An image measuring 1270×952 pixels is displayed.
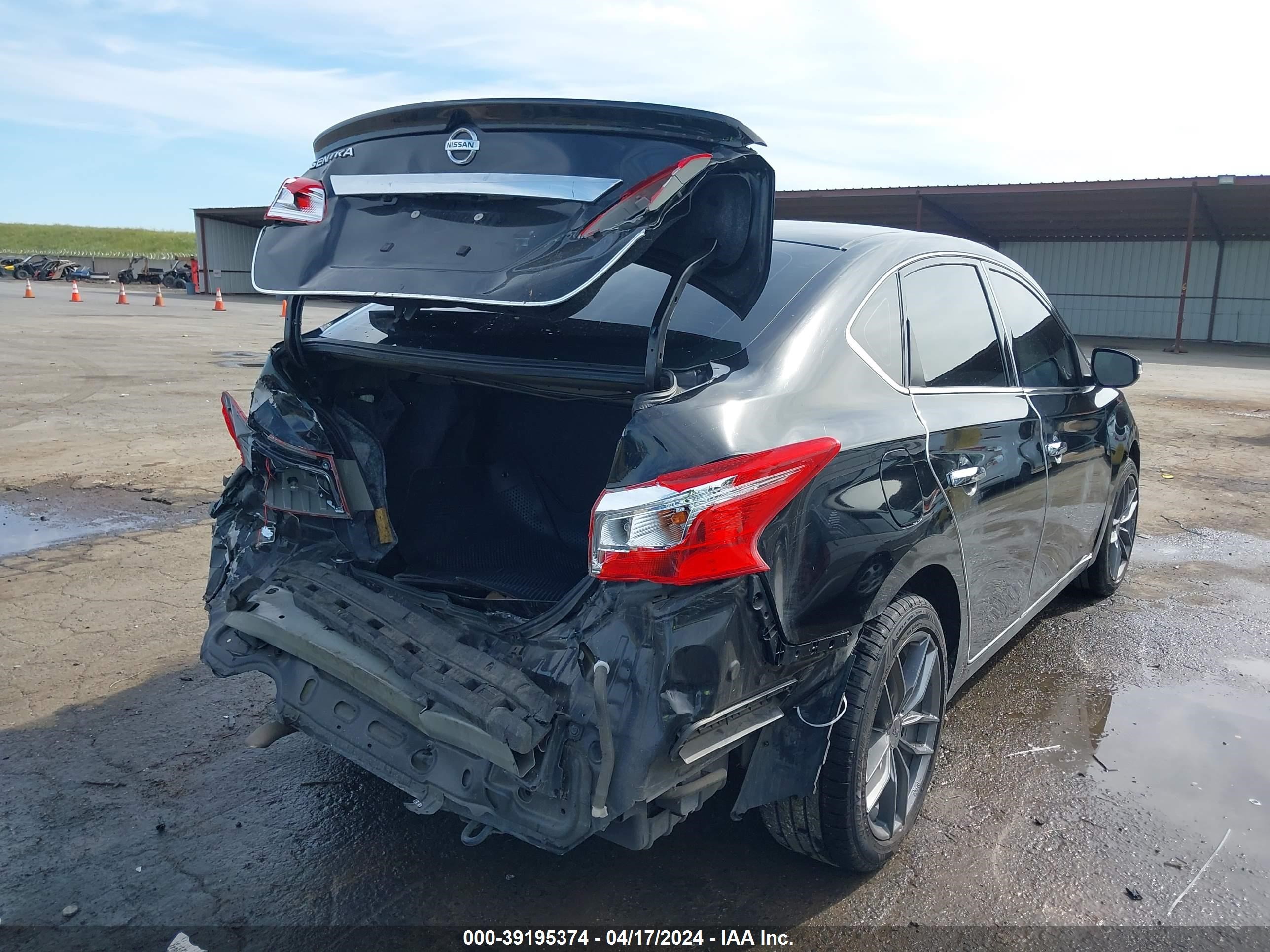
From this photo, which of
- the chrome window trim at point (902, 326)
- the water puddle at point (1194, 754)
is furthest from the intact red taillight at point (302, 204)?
the water puddle at point (1194, 754)

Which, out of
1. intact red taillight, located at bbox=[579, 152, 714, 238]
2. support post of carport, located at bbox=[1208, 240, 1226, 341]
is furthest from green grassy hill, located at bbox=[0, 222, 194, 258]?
intact red taillight, located at bbox=[579, 152, 714, 238]

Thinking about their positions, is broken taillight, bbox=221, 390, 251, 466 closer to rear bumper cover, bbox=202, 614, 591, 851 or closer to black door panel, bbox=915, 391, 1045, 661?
rear bumper cover, bbox=202, 614, 591, 851

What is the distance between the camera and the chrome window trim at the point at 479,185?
7.77ft

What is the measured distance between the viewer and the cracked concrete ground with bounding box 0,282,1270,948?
2668 mm

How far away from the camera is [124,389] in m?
11.4

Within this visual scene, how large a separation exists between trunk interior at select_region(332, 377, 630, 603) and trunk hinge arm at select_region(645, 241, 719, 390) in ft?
2.67

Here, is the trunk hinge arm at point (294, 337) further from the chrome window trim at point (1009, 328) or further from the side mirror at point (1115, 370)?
the side mirror at point (1115, 370)

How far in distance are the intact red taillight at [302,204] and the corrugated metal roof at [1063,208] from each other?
2557 cm

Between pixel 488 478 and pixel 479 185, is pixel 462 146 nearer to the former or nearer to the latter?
pixel 479 185

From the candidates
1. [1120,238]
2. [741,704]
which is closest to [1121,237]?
[1120,238]

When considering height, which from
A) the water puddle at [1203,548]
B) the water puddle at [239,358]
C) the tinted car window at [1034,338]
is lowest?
the water puddle at [1203,548]

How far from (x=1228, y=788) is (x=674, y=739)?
7.60 ft

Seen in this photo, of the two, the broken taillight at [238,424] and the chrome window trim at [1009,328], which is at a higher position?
the chrome window trim at [1009,328]

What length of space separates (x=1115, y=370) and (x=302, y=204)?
352cm
